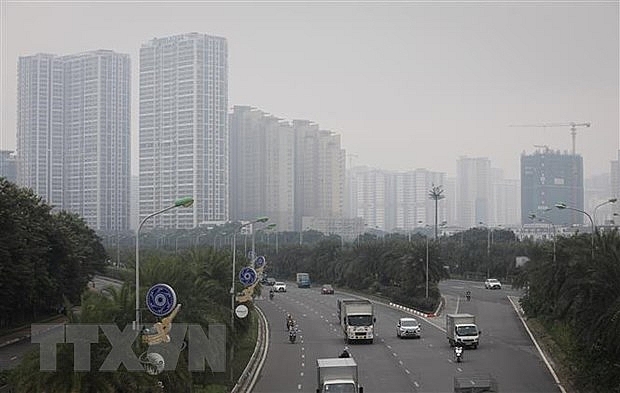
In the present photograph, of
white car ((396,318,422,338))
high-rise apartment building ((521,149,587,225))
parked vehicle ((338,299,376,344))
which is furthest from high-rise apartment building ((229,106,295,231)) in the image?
parked vehicle ((338,299,376,344))

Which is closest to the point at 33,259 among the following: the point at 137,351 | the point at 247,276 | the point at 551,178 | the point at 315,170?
the point at 247,276

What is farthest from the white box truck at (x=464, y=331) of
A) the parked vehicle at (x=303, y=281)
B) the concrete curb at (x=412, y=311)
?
the parked vehicle at (x=303, y=281)

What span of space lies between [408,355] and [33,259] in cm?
1754

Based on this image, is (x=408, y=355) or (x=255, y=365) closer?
(x=255, y=365)

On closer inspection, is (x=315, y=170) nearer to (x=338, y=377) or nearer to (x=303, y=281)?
(x=303, y=281)

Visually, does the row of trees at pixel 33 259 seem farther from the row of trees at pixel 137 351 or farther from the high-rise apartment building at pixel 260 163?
the high-rise apartment building at pixel 260 163

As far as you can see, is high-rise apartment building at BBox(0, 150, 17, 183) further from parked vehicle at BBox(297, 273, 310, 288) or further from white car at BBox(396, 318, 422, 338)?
white car at BBox(396, 318, 422, 338)

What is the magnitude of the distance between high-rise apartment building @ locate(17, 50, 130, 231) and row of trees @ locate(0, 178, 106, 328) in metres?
54.9

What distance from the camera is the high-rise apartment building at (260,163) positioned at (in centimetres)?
11906

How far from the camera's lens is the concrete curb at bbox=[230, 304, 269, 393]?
24.1 m

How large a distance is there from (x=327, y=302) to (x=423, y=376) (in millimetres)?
32922

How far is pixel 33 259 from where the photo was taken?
38.1 m

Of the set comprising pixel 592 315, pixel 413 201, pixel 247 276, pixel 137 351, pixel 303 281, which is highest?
pixel 413 201

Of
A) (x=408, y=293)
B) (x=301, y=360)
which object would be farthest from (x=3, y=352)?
(x=408, y=293)
